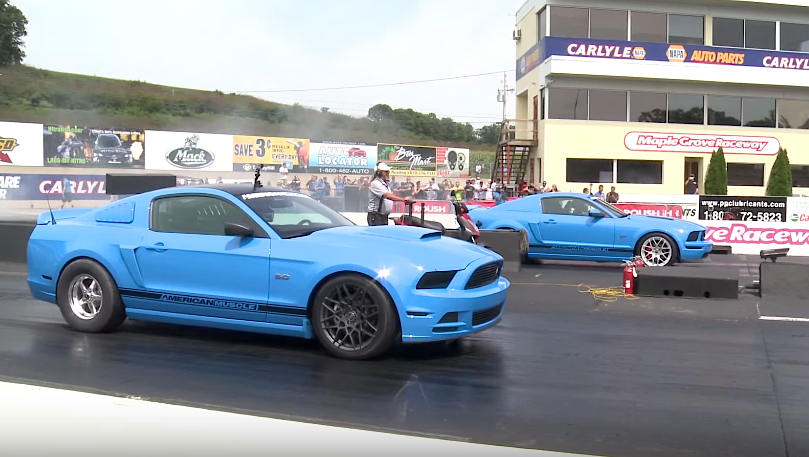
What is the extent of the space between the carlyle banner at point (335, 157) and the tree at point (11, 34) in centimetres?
1350

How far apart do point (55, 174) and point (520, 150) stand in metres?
20.6

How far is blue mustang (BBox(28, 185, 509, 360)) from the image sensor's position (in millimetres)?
5863

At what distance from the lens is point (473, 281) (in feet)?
20.0

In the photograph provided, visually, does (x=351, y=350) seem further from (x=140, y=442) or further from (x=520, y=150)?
(x=520, y=150)

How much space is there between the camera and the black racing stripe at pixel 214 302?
612cm

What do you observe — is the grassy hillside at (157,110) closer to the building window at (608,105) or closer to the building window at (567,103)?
the building window at (567,103)

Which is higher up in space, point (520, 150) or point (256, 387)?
point (520, 150)

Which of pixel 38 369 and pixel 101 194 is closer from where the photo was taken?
pixel 38 369

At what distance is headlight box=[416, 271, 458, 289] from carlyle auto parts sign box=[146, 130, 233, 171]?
31.2 m

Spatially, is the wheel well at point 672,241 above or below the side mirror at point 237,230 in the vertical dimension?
below

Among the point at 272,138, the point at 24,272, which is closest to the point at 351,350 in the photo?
the point at 24,272

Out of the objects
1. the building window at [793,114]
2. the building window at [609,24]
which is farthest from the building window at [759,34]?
the building window at [609,24]

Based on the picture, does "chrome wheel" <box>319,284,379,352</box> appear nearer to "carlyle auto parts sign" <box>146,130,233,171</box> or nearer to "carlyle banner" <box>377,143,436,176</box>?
"carlyle auto parts sign" <box>146,130,233,171</box>

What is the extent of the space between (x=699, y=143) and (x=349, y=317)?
31698 millimetres
